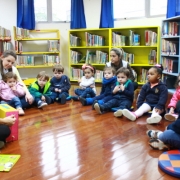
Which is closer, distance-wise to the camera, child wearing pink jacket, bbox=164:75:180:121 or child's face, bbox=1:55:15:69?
child wearing pink jacket, bbox=164:75:180:121

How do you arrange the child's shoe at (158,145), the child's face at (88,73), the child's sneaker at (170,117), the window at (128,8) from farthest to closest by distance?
1. the window at (128,8)
2. the child's face at (88,73)
3. the child's sneaker at (170,117)
4. the child's shoe at (158,145)

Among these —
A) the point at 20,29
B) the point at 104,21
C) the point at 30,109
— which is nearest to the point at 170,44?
the point at 104,21

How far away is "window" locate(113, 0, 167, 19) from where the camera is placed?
556cm

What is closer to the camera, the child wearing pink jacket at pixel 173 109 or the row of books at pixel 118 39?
the child wearing pink jacket at pixel 173 109

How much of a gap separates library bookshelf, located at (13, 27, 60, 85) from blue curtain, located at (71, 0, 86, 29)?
506mm

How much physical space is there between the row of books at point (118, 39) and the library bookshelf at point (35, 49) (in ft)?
4.48

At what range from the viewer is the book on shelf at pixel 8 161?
1877 mm

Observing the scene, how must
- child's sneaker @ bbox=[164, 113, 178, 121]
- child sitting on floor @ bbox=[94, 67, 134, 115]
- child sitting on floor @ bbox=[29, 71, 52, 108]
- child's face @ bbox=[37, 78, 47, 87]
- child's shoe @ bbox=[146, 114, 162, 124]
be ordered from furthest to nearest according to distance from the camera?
child's face @ bbox=[37, 78, 47, 87], child sitting on floor @ bbox=[29, 71, 52, 108], child sitting on floor @ bbox=[94, 67, 134, 115], child's sneaker @ bbox=[164, 113, 178, 121], child's shoe @ bbox=[146, 114, 162, 124]

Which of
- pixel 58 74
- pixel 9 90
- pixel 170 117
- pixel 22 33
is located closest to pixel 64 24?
pixel 22 33

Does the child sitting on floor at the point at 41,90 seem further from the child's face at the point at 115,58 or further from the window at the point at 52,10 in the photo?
the window at the point at 52,10

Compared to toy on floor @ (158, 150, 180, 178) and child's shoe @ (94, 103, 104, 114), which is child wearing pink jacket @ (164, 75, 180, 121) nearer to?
child's shoe @ (94, 103, 104, 114)

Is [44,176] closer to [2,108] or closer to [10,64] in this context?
[2,108]

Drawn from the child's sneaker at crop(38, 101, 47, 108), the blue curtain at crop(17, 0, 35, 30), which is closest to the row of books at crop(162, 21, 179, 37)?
the child's sneaker at crop(38, 101, 47, 108)

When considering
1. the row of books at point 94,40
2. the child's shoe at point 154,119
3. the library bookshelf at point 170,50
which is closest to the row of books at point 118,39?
the row of books at point 94,40
